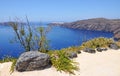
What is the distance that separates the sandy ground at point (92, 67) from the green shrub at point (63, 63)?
11.5 inches

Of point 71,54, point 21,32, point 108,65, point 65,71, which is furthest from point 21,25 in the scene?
point 108,65

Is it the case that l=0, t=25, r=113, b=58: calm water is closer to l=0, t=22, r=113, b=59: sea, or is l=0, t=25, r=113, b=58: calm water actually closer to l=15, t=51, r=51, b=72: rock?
l=0, t=22, r=113, b=59: sea

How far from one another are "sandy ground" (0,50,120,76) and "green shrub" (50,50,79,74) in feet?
0.96

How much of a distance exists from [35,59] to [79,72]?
2212mm

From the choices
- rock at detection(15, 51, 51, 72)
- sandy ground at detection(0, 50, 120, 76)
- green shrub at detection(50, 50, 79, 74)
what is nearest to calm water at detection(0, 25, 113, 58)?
green shrub at detection(50, 50, 79, 74)

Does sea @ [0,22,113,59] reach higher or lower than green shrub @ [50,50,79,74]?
lower

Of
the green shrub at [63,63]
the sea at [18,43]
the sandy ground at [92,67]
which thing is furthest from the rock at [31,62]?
the sea at [18,43]

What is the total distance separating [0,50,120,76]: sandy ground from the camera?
10109 millimetres

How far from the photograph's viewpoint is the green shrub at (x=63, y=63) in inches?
416

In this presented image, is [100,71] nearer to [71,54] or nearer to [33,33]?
[71,54]

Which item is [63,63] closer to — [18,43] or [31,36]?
[31,36]

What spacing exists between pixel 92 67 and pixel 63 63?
4.88ft

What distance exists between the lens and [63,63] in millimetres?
11109

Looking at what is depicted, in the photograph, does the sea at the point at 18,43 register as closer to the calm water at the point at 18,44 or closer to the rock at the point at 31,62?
the calm water at the point at 18,44
